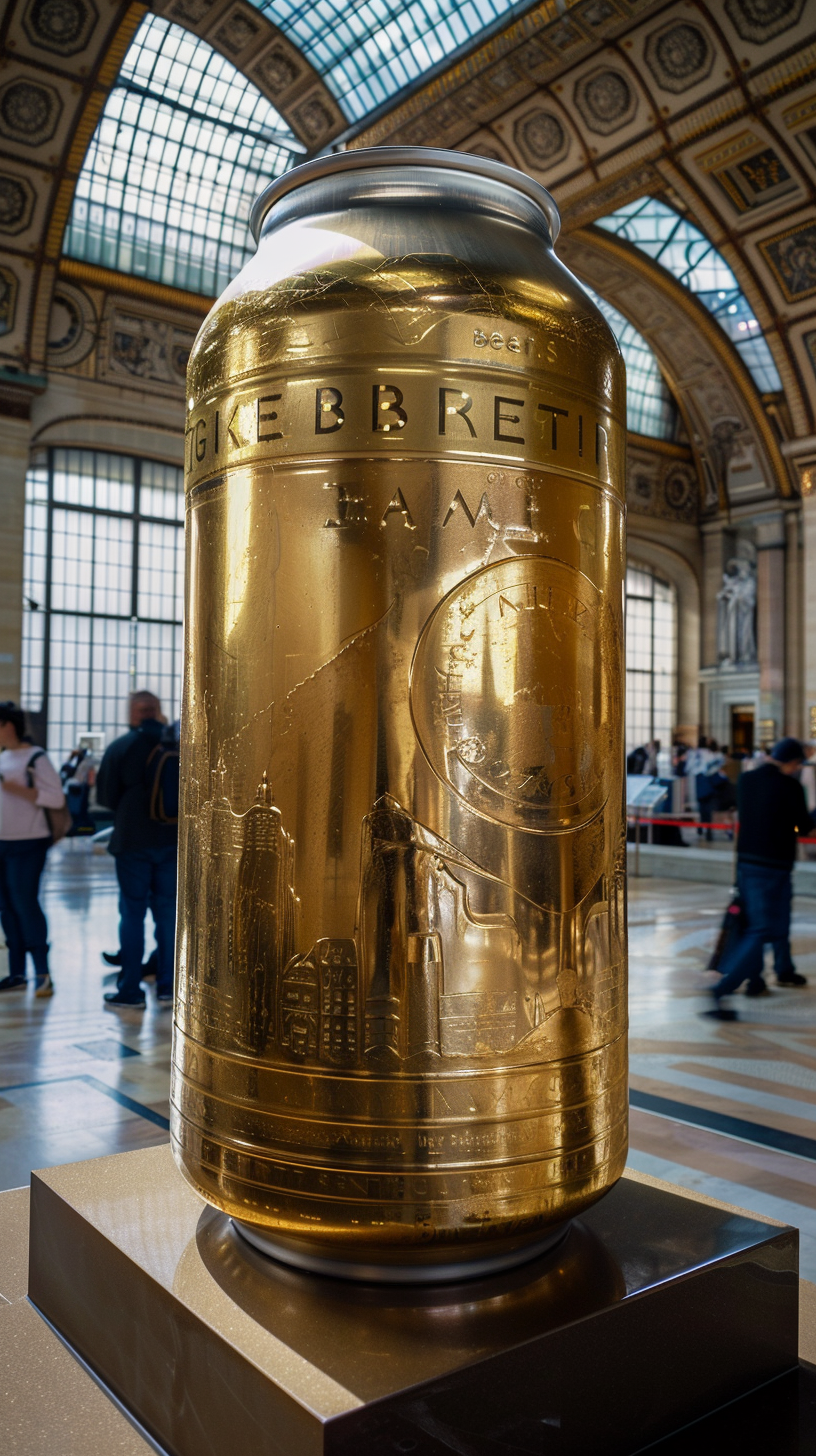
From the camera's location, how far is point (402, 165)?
4.31 ft

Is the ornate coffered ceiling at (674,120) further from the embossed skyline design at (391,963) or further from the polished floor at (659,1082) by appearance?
the embossed skyline design at (391,963)

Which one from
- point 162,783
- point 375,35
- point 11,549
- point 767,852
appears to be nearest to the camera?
point 162,783

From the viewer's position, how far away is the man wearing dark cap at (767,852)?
225 inches

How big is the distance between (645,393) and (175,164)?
12104mm

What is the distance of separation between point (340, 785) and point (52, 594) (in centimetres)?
1783

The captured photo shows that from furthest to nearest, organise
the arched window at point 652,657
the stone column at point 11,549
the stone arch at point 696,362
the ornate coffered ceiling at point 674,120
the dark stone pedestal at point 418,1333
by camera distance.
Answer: the arched window at point 652,657 → the stone arch at point 696,362 → the stone column at point 11,549 → the ornate coffered ceiling at point 674,120 → the dark stone pedestal at point 418,1333

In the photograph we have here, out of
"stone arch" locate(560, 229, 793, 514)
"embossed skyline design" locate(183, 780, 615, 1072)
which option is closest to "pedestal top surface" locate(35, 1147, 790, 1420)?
"embossed skyline design" locate(183, 780, 615, 1072)

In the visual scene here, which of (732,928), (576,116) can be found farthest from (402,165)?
(576,116)

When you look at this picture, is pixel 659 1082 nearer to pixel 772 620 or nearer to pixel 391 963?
pixel 391 963

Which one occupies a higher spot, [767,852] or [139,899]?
[767,852]

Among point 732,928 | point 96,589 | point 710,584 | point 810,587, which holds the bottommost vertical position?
point 732,928

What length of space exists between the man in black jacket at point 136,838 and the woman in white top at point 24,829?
31cm

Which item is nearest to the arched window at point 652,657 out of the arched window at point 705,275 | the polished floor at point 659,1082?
the arched window at point 705,275

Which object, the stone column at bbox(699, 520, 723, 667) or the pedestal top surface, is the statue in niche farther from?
the pedestal top surface
